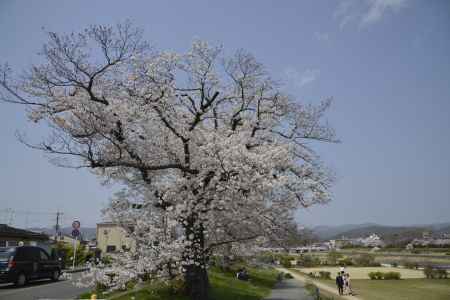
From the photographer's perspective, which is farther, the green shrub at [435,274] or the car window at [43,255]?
the green shrub at [435,274]

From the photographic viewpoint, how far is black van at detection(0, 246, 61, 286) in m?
16.0

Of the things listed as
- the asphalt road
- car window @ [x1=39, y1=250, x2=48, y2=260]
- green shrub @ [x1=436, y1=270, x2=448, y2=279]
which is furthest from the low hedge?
car window @ [x1=39, y1=250, x2=48, y2=260]

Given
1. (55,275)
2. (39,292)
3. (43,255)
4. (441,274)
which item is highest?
(43,255)

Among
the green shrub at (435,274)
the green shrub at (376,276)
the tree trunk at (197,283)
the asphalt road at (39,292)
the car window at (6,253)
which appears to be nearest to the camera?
the tree trunk at (197,283)

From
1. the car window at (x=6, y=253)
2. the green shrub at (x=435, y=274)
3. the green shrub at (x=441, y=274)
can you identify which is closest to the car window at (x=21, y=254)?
the car window at (x=6, y=253)

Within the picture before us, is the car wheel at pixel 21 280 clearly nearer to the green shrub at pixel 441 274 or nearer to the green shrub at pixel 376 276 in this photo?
the green shrub at pixel 376 276

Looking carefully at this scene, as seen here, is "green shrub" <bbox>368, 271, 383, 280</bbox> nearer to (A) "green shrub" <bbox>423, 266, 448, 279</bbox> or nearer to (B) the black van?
(A) "green shrub" <bbox>423, 266, 448, 279</bbox>

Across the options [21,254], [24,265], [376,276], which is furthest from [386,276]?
[21,254]

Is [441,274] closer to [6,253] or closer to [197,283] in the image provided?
[197,283]

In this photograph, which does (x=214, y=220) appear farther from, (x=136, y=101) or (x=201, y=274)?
(x=136, y=101)

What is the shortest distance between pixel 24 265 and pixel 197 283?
8.85 m

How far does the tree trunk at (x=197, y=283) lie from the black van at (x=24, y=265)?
26.5 feet

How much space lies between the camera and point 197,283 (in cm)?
1325

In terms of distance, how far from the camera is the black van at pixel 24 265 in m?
16.0
